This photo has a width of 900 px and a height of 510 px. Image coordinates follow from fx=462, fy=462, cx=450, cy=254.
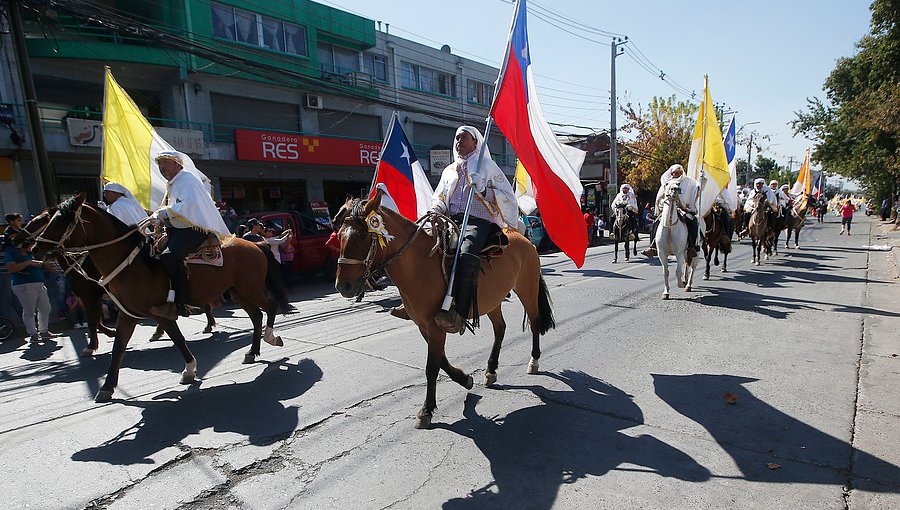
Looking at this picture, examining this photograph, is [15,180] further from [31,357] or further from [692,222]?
[692,222]

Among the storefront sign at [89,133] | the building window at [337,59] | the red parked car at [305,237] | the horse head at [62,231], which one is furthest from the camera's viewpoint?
the building window at [337,59]

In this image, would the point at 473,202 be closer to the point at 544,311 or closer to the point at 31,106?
the point at 544,311

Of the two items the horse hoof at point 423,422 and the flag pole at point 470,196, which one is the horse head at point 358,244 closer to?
the flag pole at point 470,196

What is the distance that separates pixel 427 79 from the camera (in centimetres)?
2756

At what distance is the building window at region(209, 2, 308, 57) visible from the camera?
1780cm

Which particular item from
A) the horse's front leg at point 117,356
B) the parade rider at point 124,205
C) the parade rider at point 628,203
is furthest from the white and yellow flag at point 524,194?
the parade rider at point 628,203

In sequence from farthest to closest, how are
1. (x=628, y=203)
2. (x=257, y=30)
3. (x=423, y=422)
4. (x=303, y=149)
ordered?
(x=257, y=30) → (x=303, y=149) → (x=628, y=203) → (x=423, y=422)

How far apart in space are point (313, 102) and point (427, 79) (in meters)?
9.17

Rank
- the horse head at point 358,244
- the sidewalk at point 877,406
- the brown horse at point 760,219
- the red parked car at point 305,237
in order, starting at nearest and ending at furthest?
1. the sidewalk at point 877,406
2. the horse head at point 358,244
3. the red parked car at point 305,237
4. the brown horse at point 760,219

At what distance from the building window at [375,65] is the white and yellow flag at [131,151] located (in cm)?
1853

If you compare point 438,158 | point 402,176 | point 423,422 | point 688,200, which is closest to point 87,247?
point 423,422

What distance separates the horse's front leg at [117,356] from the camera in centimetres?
474

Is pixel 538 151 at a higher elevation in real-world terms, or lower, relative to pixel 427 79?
lower

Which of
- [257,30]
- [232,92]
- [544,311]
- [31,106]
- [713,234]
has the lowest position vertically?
[544,311]
